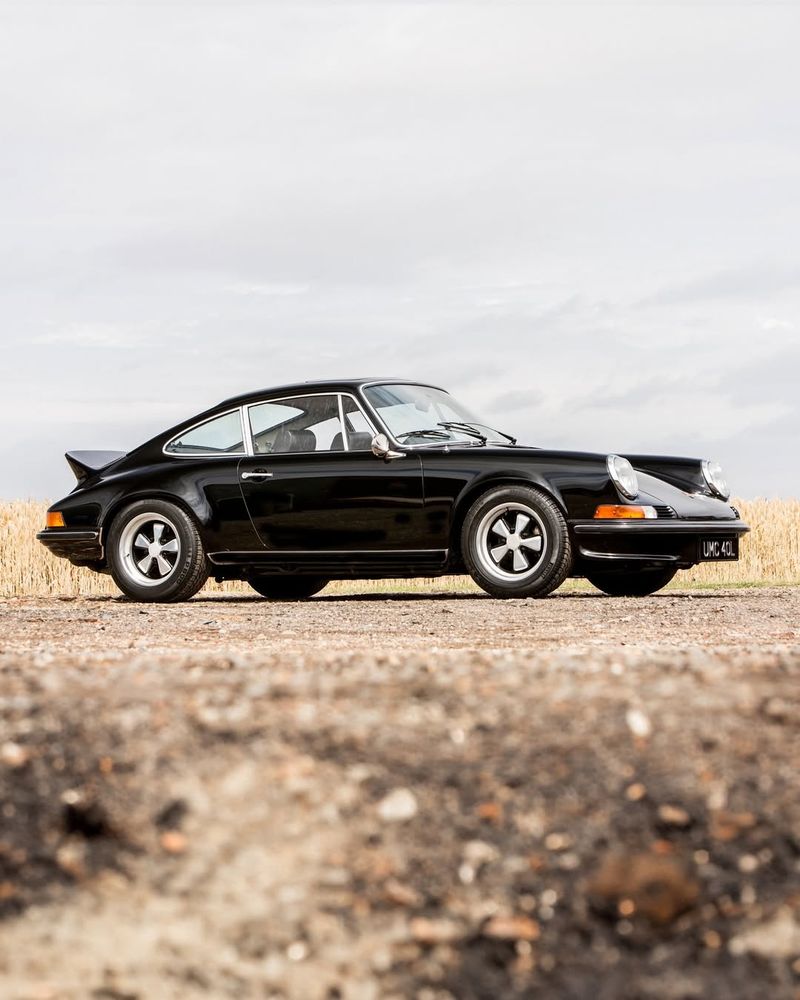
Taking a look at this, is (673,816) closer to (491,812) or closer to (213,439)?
(491,812)

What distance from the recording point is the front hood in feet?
30.3

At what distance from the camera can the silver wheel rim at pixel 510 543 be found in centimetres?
897

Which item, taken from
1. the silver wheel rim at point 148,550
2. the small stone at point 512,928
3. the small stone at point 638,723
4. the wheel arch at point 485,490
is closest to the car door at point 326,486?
the wheel arch at point 485,490

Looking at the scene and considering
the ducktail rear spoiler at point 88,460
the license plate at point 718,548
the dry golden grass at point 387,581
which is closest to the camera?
the license plate at point 718,548

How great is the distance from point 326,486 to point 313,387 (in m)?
0.89

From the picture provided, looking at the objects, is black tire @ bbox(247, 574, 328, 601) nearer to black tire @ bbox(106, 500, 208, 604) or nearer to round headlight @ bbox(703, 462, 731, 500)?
black tire @ bbox(106, 500, 208, 604)

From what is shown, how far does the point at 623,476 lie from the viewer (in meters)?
9.02

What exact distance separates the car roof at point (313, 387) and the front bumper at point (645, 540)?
206cm

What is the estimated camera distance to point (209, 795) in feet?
10.0

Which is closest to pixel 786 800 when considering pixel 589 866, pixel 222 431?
pixel 589 866

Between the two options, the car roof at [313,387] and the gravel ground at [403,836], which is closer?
the gravel ground at [403,836]

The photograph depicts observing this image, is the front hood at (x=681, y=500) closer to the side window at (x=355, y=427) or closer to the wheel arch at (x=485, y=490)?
the wheel arch at (x=485, y=490)

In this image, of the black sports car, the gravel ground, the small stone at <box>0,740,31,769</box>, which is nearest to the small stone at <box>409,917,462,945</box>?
the gravel ground

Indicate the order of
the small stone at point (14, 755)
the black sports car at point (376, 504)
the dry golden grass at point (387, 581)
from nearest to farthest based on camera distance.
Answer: the small stone at point (14, 755) → the black sports car at point (376, 504) → the dry golden grass at point (387, 581)
